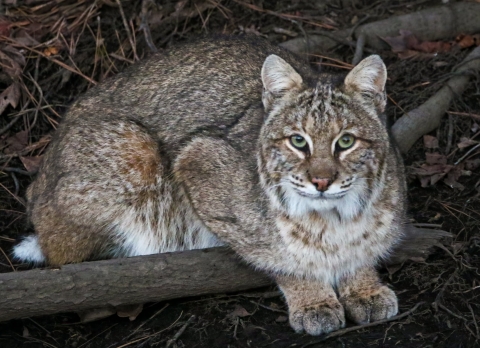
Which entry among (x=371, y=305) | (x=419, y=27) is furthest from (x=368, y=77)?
(x=419, y=27)

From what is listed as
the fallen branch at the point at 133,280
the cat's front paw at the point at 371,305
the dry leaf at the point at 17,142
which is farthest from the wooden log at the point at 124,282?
the dry leaf at the point at 17,142

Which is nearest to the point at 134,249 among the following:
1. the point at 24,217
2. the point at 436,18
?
the point at 24,217

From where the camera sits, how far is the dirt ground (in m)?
5.00

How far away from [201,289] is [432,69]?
3.26m

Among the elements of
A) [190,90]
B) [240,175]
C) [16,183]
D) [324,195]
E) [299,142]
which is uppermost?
[299,142]

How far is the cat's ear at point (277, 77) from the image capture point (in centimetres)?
495

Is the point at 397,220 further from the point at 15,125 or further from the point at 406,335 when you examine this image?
the point at 15,125

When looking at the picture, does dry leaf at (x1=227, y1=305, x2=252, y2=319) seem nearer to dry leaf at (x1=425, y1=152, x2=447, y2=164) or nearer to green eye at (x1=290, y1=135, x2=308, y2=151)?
green eye at (x1=290, y1=135, x2=308, y2=151)

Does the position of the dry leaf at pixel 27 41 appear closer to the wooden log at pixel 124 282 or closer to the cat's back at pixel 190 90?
the cat's back at pixel 190 90

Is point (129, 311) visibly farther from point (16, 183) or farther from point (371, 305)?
point (16, 183)

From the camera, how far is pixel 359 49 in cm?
738

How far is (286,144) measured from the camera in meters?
4.82

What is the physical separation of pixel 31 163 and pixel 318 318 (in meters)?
3.04

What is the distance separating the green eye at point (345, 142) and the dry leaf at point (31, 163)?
304 cm
